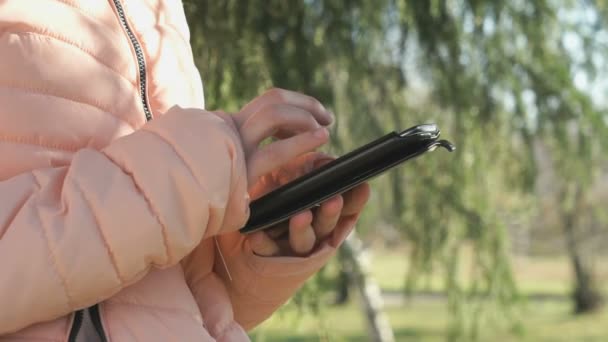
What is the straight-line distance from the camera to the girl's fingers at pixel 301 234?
2.75 ft

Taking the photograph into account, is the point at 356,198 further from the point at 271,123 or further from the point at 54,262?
the point at 54,262

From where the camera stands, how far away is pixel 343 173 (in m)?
0.77

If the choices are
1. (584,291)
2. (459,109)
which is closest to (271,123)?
(459,109)

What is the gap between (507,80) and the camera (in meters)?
2.66

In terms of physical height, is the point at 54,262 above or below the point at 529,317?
above

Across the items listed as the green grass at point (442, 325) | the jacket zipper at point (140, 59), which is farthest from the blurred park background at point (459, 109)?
the green grass at point (442, 325)

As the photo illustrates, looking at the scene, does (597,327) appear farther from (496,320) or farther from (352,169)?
(352,169)

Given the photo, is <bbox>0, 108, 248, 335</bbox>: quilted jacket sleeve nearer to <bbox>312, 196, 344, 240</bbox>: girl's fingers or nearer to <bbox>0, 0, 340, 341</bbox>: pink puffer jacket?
<bbox>0, 0, 340, 341</bbox>: pink puffer jacket

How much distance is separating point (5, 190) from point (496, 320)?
2.19m

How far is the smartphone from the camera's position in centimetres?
75

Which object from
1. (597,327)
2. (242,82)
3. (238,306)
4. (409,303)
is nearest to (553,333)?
(597,327)

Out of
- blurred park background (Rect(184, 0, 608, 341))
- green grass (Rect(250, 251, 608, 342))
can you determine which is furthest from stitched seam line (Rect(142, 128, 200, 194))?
green grass (Rect(250, 251, 608, 342))

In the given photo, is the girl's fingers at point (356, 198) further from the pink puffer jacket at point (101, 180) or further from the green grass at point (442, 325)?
the green grass at point (442, 325)

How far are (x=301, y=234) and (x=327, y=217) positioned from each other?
3cm
